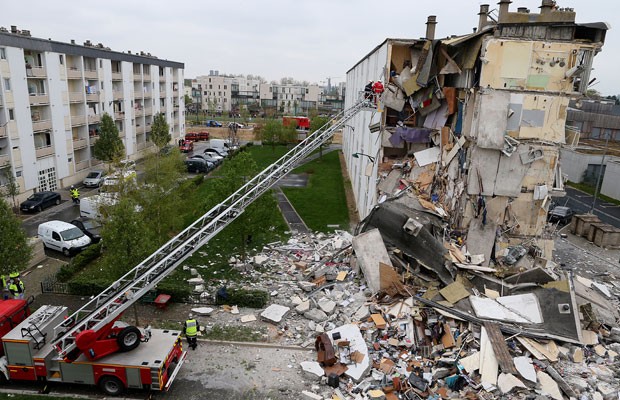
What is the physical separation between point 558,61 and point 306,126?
55.0 metres

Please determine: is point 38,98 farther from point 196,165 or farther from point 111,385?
point 111,385

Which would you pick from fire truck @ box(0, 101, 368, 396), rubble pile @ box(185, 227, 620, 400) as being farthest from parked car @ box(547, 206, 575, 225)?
fire truck @ box(0, 101, 368, 396)

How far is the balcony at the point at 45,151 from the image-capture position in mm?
31691

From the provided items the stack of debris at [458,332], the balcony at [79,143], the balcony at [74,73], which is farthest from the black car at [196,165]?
the stack of debris at [458,332]

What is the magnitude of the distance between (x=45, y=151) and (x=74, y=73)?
25.9 ft

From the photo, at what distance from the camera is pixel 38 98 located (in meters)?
31.4

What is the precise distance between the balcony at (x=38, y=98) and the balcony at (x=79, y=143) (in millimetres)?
4863

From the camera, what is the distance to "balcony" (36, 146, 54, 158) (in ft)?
104

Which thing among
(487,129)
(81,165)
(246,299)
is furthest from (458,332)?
(81,165)

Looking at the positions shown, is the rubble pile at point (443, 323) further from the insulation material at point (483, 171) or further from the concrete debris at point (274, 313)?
the insulation material at point (483, 171)

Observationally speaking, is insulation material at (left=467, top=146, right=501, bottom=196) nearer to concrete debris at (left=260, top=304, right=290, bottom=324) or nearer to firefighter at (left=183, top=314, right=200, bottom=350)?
concrete debris at (left=260, top=304, right=290, bottom=324)

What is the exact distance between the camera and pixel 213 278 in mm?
18500

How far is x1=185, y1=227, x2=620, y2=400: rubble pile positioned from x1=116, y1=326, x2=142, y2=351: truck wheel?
14.7 ft

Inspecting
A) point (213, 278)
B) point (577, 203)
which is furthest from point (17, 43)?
point (577, 203)
